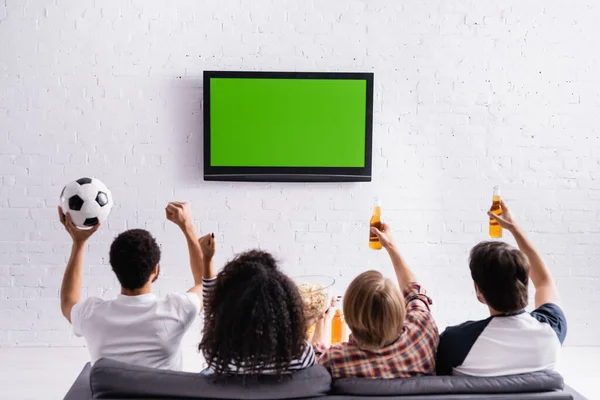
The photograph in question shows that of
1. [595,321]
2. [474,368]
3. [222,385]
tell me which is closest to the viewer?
[222,385]

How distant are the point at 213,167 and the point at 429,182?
139 cm

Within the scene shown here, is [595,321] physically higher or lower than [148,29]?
lower

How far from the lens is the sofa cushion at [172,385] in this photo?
74.7 inches

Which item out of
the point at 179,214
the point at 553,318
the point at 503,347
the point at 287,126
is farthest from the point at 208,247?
the point at 287,126

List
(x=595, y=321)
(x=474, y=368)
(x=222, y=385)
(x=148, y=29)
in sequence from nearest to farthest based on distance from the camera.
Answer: (x=222, y=385) → (x=474, y=368) → (x=148, y=29) → (x=595, y=321)

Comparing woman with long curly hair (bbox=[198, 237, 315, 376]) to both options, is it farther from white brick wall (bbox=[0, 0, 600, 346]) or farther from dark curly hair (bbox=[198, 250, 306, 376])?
white brick wall (bbox=[0, 0, 600, 346])

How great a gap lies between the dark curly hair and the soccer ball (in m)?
1.06

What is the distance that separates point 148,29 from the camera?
418cm

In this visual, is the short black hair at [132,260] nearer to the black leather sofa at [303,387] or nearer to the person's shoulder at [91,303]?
the person's shoulder at [91,303]

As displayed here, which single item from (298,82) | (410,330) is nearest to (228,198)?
(298,82)

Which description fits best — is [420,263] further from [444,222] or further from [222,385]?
[222,385]

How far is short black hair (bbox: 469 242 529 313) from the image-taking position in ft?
7.12

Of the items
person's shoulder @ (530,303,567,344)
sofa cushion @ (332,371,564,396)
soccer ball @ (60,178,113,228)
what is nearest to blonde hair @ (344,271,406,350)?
sofa cushion @ (332,371,564,396)

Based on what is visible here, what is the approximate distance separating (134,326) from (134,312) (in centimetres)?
5
